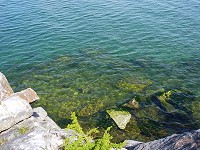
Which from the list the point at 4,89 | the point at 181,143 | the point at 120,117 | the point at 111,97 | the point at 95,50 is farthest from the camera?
the point at 95,50

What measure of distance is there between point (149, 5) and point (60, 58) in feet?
88.7

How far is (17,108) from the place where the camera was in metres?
19.5

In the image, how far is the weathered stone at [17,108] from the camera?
19.1 metres

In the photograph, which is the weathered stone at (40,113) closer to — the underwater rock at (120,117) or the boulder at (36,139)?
the boulder at (36,139)

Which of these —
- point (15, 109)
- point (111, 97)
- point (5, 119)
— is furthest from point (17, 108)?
point (111, 97)

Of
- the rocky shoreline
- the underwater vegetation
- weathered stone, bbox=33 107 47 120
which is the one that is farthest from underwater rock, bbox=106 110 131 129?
weathered stone, bbox=33 107 47 120

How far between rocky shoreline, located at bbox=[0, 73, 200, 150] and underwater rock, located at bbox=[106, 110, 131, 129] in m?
3.21

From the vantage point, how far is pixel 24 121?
19.5m

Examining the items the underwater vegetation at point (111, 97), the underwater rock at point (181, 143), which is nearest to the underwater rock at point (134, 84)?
the underwater vegetation at point (111, 97)

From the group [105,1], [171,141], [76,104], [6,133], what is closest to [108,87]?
[76,104]

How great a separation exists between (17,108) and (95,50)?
A: 60.8ft

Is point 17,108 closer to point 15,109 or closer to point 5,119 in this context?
point 15,109

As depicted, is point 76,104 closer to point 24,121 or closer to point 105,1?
point 24,121

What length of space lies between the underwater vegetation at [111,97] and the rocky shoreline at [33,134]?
116 inches
